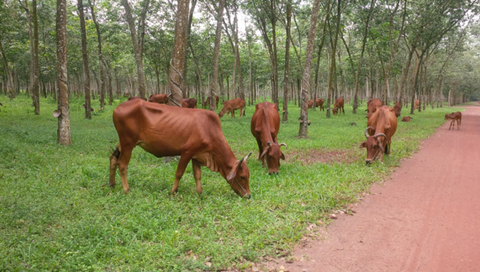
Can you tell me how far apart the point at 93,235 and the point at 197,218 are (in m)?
1.66

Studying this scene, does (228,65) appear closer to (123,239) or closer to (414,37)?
(414,37)

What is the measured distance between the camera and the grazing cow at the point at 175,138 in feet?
20.0

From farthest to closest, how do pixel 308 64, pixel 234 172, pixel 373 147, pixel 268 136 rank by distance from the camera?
pixel 308 64
pixel 373 147
pixel 268 136
pixel 234 172

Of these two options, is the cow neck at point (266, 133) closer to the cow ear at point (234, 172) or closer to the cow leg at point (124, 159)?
the cow ear at point (234, 172)

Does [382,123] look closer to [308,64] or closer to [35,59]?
[308,64]

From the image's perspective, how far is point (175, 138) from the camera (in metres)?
6.13

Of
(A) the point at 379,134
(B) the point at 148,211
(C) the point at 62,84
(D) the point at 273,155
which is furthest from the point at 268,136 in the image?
(C) the point at 62,84

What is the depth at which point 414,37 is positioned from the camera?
1038 inches

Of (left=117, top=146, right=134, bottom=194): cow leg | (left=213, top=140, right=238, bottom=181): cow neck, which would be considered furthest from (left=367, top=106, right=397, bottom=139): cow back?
(left=117, top=146, right=134, bottom=194): cow leg

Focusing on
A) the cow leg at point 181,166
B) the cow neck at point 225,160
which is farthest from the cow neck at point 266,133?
the cow leg at point 181,166

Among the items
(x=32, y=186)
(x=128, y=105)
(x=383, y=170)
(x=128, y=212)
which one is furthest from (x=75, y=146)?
(x=383, y=170)

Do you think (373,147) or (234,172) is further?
(373,147)

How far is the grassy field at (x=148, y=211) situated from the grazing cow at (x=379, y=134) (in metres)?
0.45

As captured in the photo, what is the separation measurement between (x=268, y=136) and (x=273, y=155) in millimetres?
818
